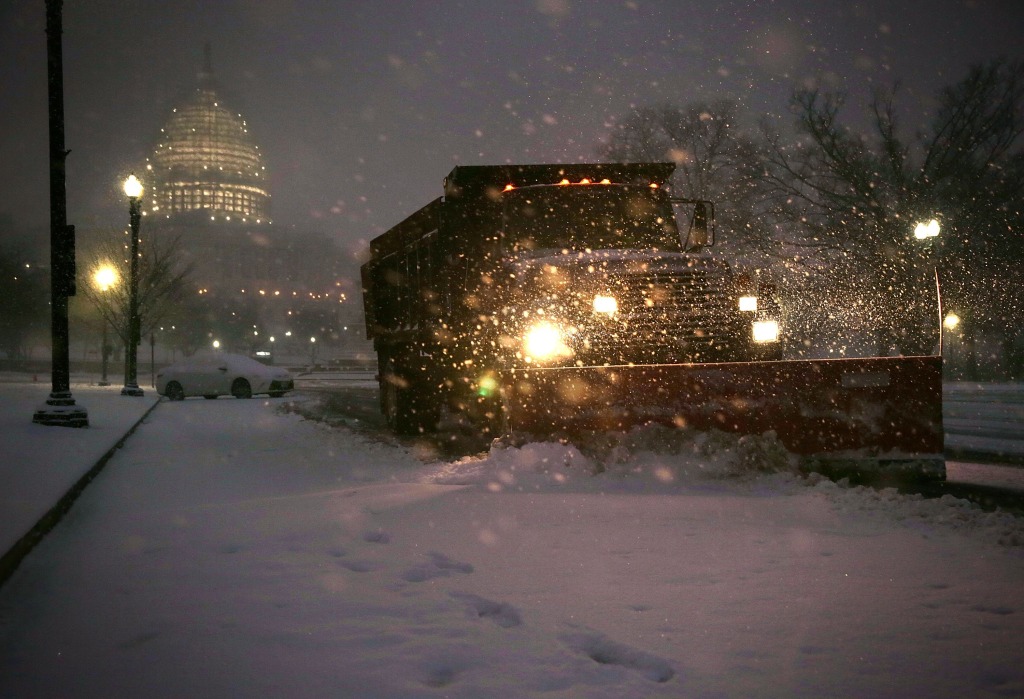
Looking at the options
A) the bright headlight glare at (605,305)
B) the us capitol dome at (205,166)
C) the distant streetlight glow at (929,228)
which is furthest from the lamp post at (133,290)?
the us capitol dome at (205,166)

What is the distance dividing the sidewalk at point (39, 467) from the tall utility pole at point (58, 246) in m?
0.34

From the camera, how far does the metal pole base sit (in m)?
12.3

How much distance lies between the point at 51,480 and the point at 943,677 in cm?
698

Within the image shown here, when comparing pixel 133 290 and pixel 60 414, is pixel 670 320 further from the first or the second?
pixel 133 290

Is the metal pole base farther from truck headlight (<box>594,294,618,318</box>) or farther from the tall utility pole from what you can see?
truck headlight (<box>594,294,618,318</box>)

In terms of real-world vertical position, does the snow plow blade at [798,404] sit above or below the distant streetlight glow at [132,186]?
below

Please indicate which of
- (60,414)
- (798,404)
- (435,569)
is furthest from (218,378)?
(435,569)

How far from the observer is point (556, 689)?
300cm

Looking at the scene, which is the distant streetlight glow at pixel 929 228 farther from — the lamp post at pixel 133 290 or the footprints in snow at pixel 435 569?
the lamp post at pixel 133 290

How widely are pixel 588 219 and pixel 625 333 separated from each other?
1.85 metres

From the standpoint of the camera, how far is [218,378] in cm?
2581

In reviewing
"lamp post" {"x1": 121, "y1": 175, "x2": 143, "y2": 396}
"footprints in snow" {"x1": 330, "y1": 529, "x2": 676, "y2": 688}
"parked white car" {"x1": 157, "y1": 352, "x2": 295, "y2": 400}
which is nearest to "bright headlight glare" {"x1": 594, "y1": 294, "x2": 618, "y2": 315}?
"footprints in snow" {"x1": 330, "y1": 529, "x2": 676, "y2": 688}

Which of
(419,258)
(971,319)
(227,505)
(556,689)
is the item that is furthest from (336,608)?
(971,319)

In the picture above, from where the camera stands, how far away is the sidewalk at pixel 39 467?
17.7ft
